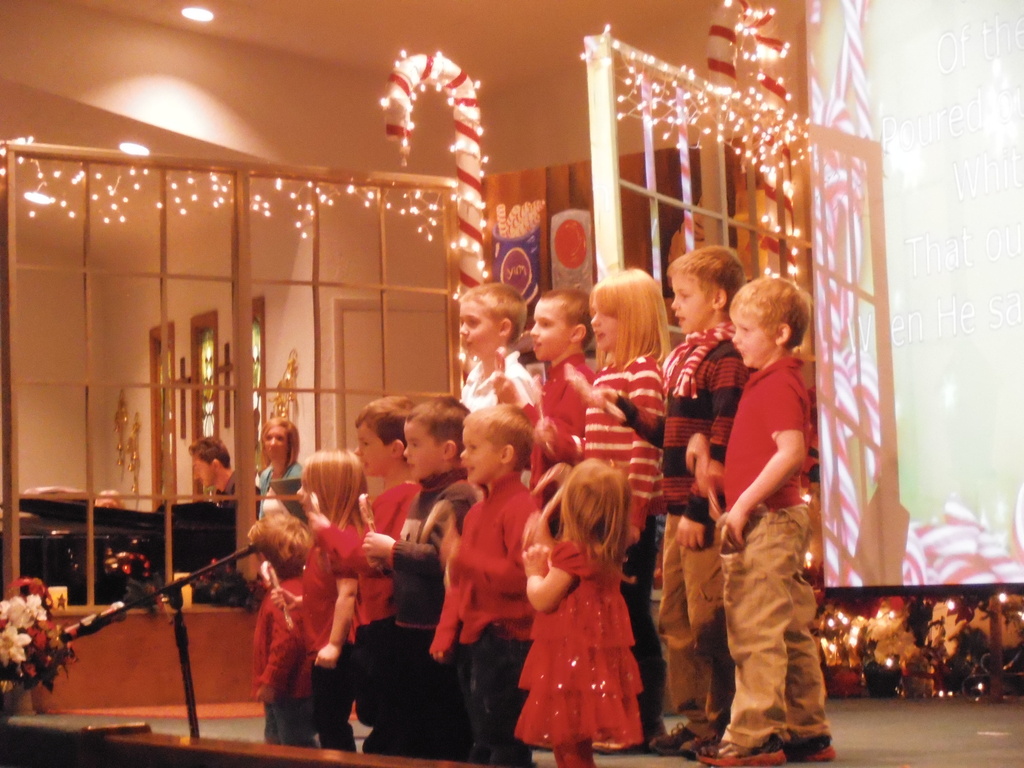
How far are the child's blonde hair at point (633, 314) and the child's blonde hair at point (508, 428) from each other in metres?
0.35

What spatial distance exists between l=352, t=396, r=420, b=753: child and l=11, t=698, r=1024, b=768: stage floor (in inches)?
16.4

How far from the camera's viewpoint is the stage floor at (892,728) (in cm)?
301

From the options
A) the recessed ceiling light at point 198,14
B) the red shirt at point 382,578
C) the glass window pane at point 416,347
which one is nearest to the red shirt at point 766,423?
the red shirt at point 382,578

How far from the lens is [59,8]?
257 inches

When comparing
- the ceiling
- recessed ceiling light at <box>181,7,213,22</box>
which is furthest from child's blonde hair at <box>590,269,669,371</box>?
recessed ceiling light at <box>181,7,213,22</box>

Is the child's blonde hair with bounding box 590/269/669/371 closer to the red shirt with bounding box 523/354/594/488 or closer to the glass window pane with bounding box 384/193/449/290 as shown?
the red shirt with bounding box 523/354/594/488

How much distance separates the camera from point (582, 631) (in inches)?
105

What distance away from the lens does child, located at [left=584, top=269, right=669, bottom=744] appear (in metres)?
3.21

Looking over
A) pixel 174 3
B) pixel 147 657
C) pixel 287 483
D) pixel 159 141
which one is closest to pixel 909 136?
pixel 287 483

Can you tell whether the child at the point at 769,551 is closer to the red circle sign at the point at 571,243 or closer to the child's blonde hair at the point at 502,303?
the child's blonde hair at the point at 502,303

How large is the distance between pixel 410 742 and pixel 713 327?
118 centimetres

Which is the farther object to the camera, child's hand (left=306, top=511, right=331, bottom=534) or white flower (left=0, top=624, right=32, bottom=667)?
white flower (left=0, top=624, right=32, bottom=667)

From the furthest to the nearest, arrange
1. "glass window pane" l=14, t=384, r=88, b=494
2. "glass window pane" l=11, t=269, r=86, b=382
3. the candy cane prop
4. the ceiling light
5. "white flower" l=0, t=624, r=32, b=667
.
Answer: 1. "glass window pane" l=14, t=384, r=88, b=494
2. "glass window pane" l=11, t=269, r=86, b=382
3. the ceiling light
4. the candy cane prop
5. "white flower" l=0, t=624, r=32, b=667

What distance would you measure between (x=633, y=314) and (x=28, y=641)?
2574mm
